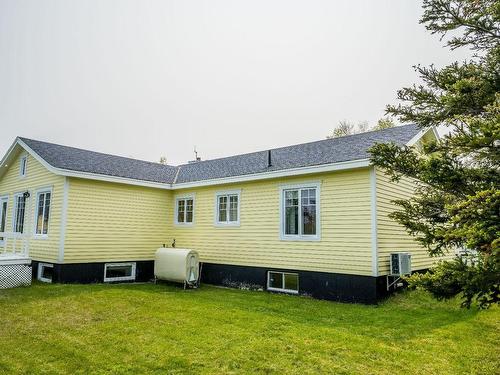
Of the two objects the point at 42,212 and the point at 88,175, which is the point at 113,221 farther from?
the point at 42,212

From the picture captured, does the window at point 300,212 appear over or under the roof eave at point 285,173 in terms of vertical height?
under

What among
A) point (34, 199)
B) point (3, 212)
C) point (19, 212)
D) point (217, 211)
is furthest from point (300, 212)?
point (3, 212)

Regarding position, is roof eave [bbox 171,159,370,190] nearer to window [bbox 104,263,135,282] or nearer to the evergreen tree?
the evergreen tree

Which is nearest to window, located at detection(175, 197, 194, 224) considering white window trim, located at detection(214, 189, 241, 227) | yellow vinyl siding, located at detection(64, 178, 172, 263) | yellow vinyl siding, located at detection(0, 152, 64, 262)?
yellow vinyl siding, located at detection(64, 178, 172, 263)

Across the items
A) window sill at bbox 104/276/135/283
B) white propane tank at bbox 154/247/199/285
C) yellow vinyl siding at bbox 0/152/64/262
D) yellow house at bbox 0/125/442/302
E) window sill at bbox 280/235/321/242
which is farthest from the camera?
window sill at bbox 104/276/135/283

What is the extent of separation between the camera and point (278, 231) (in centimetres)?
1017

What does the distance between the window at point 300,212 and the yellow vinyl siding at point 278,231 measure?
0.59 ft

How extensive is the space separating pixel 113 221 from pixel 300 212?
21.9 feet

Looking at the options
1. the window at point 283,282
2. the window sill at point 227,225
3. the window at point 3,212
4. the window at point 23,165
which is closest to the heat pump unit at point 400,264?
the window at point 283,282

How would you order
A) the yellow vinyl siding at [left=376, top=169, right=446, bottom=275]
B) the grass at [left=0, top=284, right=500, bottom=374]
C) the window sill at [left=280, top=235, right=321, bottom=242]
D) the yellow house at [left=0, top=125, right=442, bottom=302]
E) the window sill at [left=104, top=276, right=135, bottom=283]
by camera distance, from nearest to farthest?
the grass at [left=0, top=284, right=500, bottom=374] → the yellow vinyl siding at [left=376, top=169, right=446, bottom=275] → the yellow house at [left=0, top=125, right=442, bottom=302] → the window sill at [left=280, top=235, right=321, bottom=242] → the window sill at [left=104, top=276, right=135, bottom=283]

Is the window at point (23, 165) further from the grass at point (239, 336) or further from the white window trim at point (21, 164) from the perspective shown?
the grass at point (239, 336)

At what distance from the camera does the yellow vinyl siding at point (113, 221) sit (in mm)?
10961

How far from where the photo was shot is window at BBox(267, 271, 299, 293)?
9.90m

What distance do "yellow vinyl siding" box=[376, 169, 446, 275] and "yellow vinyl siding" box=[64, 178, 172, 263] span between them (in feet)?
27.2
